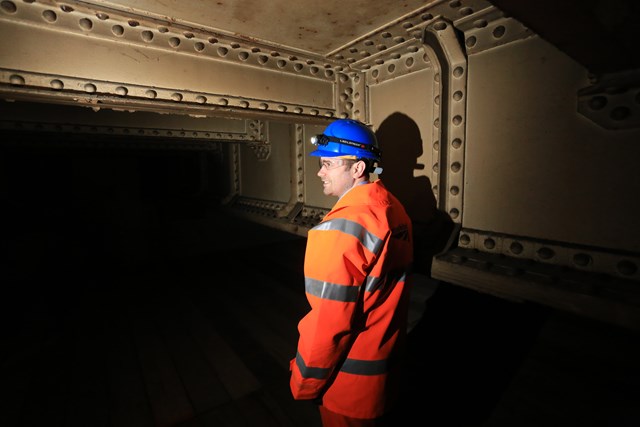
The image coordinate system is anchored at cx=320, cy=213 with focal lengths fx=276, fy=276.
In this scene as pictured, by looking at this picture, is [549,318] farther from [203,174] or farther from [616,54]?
Answer: [203,174]

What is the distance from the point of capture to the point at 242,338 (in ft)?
9.47

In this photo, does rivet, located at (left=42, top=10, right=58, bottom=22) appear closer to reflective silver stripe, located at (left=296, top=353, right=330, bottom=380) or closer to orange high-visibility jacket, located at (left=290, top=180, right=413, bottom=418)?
orange high-visibility jacket, located at (left=290, top=180, right=413, bottom=418)

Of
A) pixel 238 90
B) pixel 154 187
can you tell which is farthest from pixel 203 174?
pixel 238 90

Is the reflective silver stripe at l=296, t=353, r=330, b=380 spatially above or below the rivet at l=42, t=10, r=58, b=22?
below

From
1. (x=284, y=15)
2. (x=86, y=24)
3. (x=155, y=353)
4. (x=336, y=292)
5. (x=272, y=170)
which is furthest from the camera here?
(x=272, y=170)

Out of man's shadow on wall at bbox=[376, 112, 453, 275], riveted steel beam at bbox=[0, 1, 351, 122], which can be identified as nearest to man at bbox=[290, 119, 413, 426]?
man's shadow on wall at bbox=[376, 112, 453, 275]

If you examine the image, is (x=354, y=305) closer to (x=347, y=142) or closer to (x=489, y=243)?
(x=347, y=142)

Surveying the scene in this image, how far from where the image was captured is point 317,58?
2.61 metres

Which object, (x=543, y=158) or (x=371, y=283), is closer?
(x=371, y=283)

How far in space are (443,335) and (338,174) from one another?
2.10m

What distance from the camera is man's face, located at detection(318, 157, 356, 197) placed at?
162 centimetres

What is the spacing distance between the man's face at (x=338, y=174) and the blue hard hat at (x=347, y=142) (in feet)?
0.16

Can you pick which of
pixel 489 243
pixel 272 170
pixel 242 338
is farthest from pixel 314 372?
pixel 272 170

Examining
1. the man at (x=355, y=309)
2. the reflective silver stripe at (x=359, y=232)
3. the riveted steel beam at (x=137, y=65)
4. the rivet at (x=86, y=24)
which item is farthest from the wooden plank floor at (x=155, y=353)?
the rivet at (x=86, y=24)
